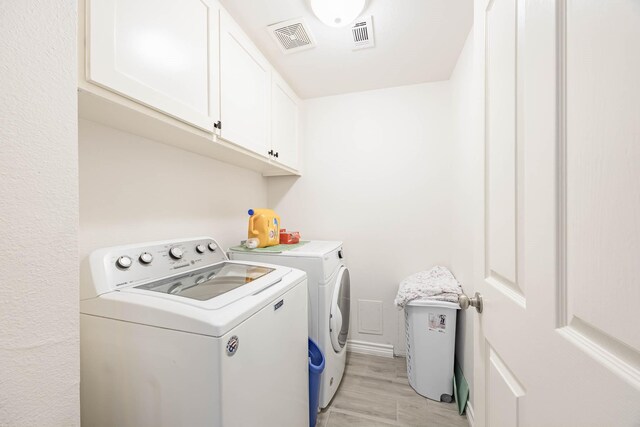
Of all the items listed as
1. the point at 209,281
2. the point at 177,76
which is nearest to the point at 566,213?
the point at 209,281

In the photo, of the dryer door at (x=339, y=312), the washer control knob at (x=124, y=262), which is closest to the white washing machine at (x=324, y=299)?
the dryer door at (x=339, y=312)

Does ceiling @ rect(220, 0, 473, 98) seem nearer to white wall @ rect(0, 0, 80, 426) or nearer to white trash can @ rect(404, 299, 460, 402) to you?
white wall @ rect(0, 0, 80, 426)

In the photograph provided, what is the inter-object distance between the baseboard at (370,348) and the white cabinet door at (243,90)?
198 centimetres

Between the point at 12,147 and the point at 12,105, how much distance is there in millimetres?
82

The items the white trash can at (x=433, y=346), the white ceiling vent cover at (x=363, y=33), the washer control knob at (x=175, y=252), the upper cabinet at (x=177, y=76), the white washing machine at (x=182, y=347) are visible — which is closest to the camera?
the white washing machine at (x=182, y=347)

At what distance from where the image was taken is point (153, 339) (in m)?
0.73

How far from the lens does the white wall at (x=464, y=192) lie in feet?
5.12

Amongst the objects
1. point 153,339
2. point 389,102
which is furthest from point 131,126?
point 389,102

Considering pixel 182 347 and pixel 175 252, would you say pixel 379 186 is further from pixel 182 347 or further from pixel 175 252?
pixel 182 347

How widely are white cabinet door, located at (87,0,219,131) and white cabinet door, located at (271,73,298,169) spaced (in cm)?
65

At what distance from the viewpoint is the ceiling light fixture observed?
1.28 metres

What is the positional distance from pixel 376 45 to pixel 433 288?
1.84 meters

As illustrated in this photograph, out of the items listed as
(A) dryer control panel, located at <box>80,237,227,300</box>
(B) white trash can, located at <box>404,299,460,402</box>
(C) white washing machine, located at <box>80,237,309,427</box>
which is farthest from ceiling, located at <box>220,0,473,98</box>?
(B) white trash can, located at <box>404,299,460,402</box>

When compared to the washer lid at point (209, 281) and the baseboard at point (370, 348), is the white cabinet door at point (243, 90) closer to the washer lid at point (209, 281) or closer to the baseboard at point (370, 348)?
the washer lid at point (209, 281)
